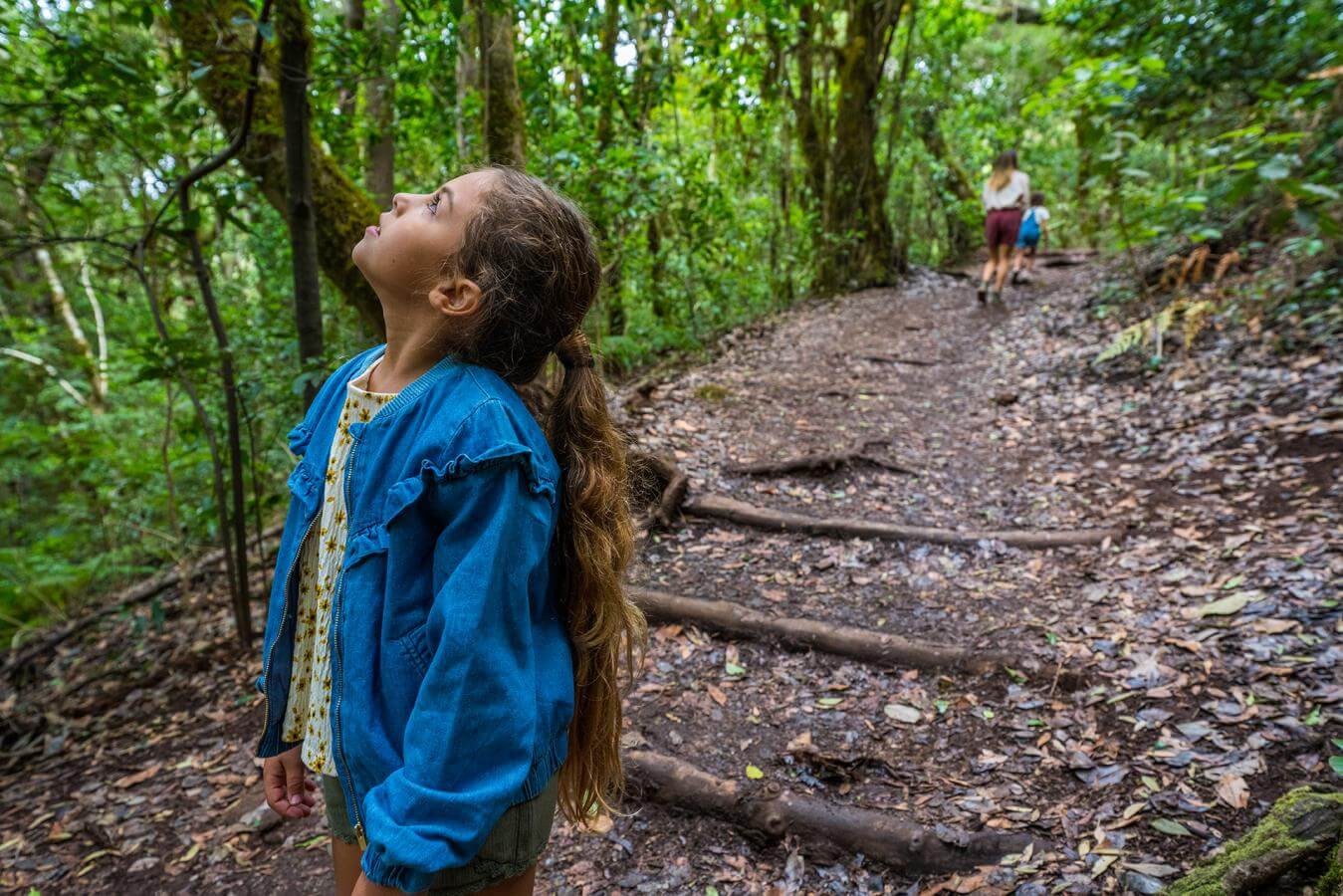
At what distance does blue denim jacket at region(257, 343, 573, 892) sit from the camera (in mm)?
1076

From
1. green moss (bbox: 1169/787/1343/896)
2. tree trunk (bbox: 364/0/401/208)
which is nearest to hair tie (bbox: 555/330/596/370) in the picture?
green moss (bbox: 1169/787/1343/896)

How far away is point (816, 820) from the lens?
8.25 feet

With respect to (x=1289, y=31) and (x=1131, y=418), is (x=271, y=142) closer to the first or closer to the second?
(x=1131, y=418)

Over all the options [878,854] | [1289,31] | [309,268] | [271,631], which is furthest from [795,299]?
[271,631]

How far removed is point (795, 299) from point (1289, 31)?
273 inches

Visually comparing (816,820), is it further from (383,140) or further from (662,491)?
(383,140)

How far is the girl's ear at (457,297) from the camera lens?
1.27m

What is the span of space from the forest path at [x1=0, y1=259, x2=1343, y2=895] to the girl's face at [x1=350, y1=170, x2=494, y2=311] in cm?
216

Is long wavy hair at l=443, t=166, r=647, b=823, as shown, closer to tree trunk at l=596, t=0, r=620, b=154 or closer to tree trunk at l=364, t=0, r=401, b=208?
tree trunk at l=364, t=0, r=401, b=208

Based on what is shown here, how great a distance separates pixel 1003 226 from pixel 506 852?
1065 cm

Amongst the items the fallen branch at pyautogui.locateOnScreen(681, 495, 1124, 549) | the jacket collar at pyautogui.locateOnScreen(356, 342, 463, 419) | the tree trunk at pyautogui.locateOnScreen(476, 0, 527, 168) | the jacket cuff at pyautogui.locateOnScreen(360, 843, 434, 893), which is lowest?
the fallen branch at pyautogui.locateOnScreen(681, 495, 1124, 549)

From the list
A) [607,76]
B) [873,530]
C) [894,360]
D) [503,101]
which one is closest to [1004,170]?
[894,360]

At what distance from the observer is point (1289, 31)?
6215 mm

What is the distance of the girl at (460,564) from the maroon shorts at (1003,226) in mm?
10026
